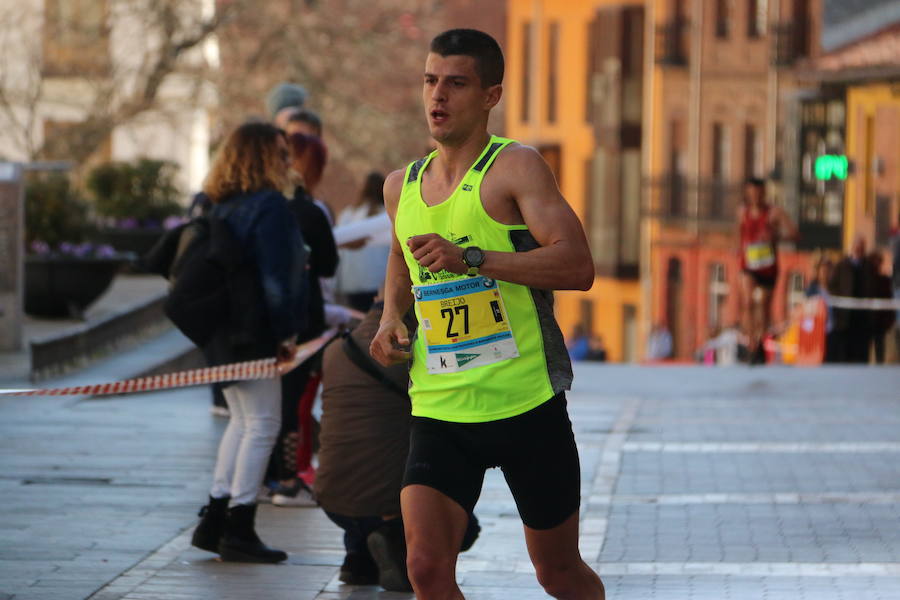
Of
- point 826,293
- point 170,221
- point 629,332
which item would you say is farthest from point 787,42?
point 170,221

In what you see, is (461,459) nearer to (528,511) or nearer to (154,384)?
(528,511)

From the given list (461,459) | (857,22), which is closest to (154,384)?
(461,459)

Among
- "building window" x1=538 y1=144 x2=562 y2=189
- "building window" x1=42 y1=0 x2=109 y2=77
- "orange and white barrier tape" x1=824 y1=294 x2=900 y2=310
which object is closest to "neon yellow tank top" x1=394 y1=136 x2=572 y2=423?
"orange and white barrier tape" x1=824 y1=294 x2=900 y2=310

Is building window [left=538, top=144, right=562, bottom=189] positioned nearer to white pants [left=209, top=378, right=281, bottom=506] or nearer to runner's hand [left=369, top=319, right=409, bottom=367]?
white pants [left=209, top=378, right=281, bottom=506]

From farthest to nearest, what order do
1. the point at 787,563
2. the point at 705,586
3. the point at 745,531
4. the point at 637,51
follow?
1. the point at 637,51
2. the point at 745,531
3. the point at 787,563
4. the point at 705,586

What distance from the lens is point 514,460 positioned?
573 centimetres

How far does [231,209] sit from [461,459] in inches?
115

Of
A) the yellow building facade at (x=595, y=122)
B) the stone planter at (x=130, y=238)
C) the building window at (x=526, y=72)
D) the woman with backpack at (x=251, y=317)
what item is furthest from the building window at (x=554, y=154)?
the woman with backpack at (x=251, y=317)

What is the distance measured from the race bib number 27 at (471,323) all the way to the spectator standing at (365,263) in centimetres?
530

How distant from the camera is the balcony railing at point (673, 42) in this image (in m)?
51.3

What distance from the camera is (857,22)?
45375 millimetres

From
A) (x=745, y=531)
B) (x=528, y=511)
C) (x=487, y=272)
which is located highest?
(x=487, y=272)

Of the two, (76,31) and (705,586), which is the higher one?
(76,31)

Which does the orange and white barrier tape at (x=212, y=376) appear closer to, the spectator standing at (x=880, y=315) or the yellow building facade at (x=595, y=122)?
the spectator standing at (x=880, y=315)
